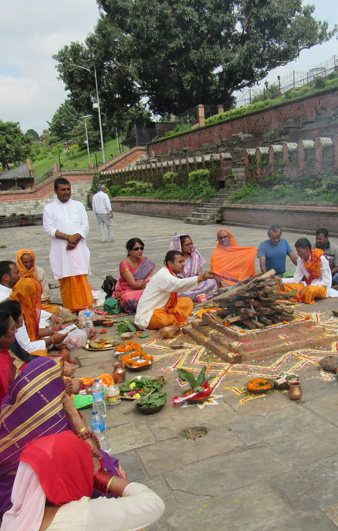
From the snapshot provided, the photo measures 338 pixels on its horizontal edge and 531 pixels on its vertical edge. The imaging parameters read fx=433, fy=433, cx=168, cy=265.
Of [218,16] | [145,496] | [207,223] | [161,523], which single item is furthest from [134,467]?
[218,16]

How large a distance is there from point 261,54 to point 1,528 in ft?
114

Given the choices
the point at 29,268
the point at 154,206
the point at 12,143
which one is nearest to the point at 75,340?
the point at 29,268

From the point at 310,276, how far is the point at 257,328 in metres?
2.29

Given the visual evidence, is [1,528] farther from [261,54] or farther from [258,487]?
[261,54]

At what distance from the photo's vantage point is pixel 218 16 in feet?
97.6

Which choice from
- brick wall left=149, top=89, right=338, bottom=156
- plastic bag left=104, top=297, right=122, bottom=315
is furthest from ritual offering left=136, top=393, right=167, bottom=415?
brick wall left=149, top=89, right=338, bottom=156

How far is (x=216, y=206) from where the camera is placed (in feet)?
58.5

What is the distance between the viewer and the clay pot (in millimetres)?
3436

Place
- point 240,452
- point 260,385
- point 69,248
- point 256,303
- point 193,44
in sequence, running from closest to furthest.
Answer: point 240,452 → point 260,385 → point 256,303 → point 69,248 → point 193,44

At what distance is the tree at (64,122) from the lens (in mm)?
68688

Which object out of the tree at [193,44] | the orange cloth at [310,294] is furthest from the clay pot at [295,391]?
the tree at [193,44]

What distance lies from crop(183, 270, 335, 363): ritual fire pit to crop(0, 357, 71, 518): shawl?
8.31 ft

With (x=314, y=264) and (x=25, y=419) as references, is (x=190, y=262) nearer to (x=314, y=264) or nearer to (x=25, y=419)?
(x=314, y=264)

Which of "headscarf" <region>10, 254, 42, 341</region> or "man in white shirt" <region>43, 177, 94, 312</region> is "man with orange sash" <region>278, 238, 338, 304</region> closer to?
"man in white shirt" <region>43, 177, 94, 312</region>
